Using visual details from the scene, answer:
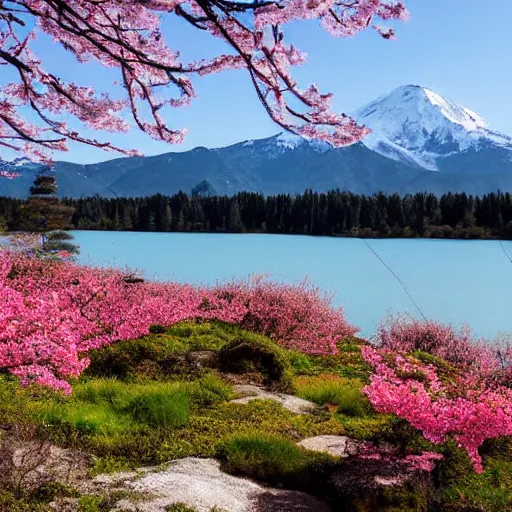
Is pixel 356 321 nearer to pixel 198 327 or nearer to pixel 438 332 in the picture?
pixel 438 332

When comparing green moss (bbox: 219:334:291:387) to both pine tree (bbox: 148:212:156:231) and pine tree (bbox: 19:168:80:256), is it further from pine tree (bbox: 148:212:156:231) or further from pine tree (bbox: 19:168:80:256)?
pine tree (bbox: 148:212:156:231)

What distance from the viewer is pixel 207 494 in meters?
4.28

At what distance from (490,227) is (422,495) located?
9770 cm

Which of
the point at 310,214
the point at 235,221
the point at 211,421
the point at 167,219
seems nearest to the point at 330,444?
the point at 211,421

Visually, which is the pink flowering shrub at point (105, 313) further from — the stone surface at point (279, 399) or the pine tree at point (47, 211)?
the pine tree at point (47, 211)

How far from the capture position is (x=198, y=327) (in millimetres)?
12578

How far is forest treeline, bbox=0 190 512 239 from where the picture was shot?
9569 centimetres

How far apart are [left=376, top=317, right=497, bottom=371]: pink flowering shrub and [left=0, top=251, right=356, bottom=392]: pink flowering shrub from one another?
4.05 feet

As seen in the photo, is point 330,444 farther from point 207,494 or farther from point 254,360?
point 254,360

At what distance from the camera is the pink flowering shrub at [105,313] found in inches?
191

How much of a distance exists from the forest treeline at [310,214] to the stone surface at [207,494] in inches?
3438

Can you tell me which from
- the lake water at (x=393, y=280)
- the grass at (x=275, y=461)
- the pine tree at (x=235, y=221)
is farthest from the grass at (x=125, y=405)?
the pine tree at (x=235, y=221)

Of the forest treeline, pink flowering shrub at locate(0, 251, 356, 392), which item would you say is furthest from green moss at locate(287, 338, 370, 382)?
the forest treeline

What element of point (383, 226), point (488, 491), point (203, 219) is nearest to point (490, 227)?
point (383, 226)
